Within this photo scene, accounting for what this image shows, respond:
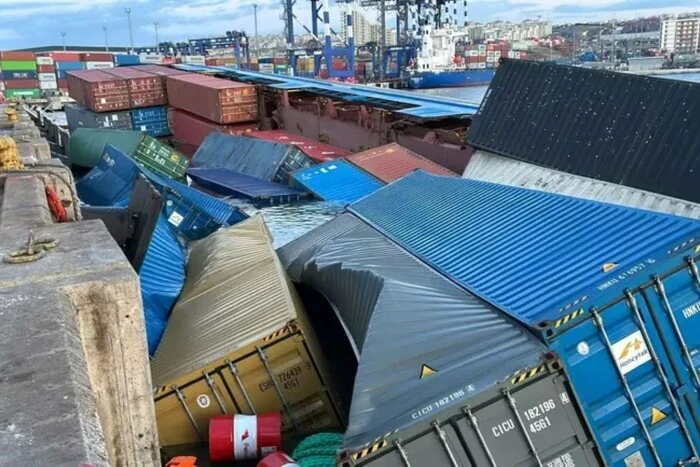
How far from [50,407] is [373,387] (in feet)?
12.3

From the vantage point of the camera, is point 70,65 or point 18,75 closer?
point 18,75

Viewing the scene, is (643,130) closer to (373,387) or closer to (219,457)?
(373,387)

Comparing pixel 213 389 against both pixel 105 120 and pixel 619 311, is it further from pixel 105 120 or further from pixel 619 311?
pixel 105 120

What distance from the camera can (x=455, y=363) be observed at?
22.8ft

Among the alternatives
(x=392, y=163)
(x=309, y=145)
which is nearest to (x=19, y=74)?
(x=309, y=145)

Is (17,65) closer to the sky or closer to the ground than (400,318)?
closer to the sky

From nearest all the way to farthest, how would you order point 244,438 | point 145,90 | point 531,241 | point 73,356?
point 73,356
point 244,438
point 531,241
point 145,90

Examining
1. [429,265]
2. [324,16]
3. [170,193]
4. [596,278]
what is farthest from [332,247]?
[324,16]

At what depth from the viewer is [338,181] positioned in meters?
24.1

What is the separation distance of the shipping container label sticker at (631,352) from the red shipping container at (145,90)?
4392cm

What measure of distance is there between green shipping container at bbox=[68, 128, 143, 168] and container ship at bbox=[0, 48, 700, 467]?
12453mm

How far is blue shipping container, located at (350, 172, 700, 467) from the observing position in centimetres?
666

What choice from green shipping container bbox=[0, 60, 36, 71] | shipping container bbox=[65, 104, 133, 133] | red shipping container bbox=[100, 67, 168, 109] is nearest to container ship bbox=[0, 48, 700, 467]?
shipping container bbox=[65, 104, 133, 133]

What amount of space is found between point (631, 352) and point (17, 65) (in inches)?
→ 3281
